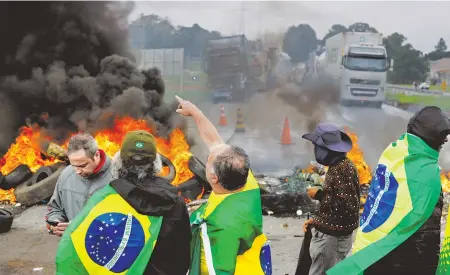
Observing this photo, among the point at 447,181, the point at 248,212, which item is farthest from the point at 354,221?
the point at 447,181

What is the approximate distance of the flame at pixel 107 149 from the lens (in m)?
9.47

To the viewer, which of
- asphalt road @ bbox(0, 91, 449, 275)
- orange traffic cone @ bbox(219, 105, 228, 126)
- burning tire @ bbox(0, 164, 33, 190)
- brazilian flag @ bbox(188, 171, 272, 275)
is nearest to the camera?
brazilian flag @ bbox(188, 171, 272, 275)

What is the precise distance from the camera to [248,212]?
9.38ft

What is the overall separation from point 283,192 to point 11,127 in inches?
304

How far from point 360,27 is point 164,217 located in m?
22.6

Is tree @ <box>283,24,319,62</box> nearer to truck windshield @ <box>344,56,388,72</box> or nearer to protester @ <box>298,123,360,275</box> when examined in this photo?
truck windshield @ <box>344,56,388,72</box>

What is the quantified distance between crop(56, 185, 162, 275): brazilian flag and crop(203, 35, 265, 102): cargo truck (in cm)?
1617

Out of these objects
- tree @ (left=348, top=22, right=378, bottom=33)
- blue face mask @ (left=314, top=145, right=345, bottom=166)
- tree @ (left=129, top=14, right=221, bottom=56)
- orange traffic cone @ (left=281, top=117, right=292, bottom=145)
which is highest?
tree @ (left=348, top=22, right=378, bottom=33)

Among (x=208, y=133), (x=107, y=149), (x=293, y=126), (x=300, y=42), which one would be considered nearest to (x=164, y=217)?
(x=208, y=133)

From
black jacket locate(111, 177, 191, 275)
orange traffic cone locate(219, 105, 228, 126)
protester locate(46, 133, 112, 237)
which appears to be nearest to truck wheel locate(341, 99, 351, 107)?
orange traffic cone locate(219, 105, 228, 126)

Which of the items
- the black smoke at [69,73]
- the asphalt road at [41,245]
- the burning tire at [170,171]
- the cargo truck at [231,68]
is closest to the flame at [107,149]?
the burning tire at [170,171]

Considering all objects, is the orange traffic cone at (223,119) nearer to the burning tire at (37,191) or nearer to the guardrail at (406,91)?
the guardrail at (406,91)

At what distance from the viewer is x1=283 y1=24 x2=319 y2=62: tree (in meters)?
20.7

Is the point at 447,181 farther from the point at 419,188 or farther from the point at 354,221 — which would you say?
the point at 419,188
